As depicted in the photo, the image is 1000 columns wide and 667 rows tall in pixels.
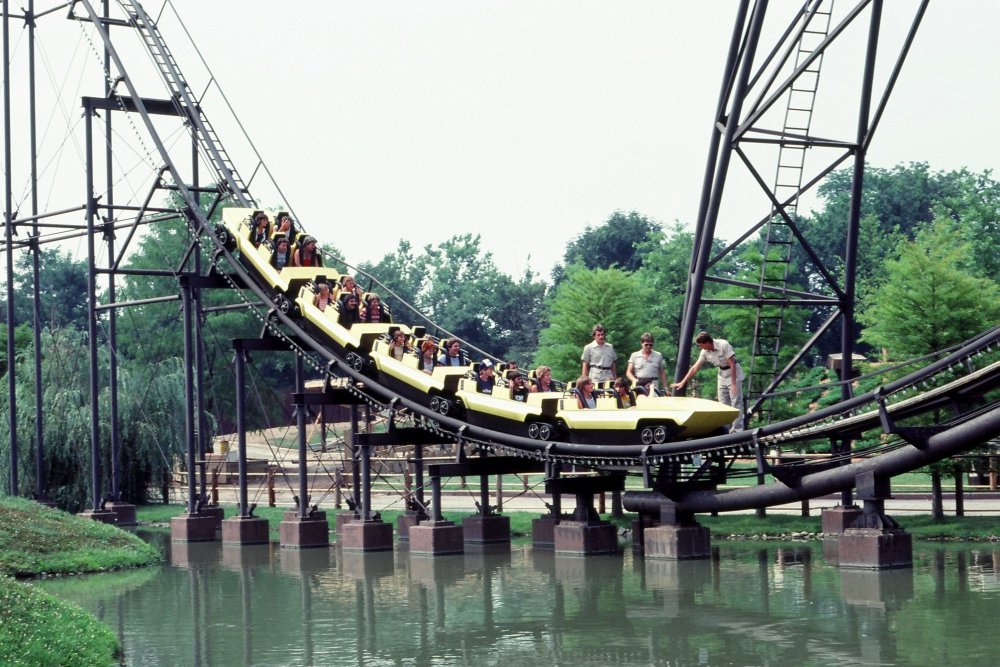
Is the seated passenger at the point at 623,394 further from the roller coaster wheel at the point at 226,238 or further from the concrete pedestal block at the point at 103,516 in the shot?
the concrete pedestal block at the point at 103,516

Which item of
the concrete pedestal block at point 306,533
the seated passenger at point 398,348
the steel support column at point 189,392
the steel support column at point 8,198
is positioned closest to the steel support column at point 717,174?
the seated passenger at point 398,348

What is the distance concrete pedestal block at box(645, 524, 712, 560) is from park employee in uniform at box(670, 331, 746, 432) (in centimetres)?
191

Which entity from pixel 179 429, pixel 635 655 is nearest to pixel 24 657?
pixel 635 655

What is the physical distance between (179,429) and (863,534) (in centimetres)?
2909

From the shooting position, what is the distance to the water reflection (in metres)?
15.3

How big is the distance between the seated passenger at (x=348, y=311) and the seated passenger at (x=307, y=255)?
2.52 meters

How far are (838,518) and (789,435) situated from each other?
15.0 ft

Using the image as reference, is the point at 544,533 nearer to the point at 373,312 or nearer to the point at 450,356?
the point at 450,356

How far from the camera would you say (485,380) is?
89.6ft

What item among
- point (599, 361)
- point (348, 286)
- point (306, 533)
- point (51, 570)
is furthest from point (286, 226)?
point (51, 570)

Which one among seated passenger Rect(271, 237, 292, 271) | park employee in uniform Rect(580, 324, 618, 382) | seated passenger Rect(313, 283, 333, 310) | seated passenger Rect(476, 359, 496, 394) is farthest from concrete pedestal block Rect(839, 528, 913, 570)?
seated passenger Rect(271, 237, 292, 271)

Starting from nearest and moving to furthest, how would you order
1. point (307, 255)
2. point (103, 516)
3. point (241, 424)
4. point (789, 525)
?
point (789, 525) → point (241, 424) → point (307, 255) → point (103, 516)

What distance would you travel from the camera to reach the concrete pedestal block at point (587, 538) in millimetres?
26156

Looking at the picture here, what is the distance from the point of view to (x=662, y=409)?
2420cm
